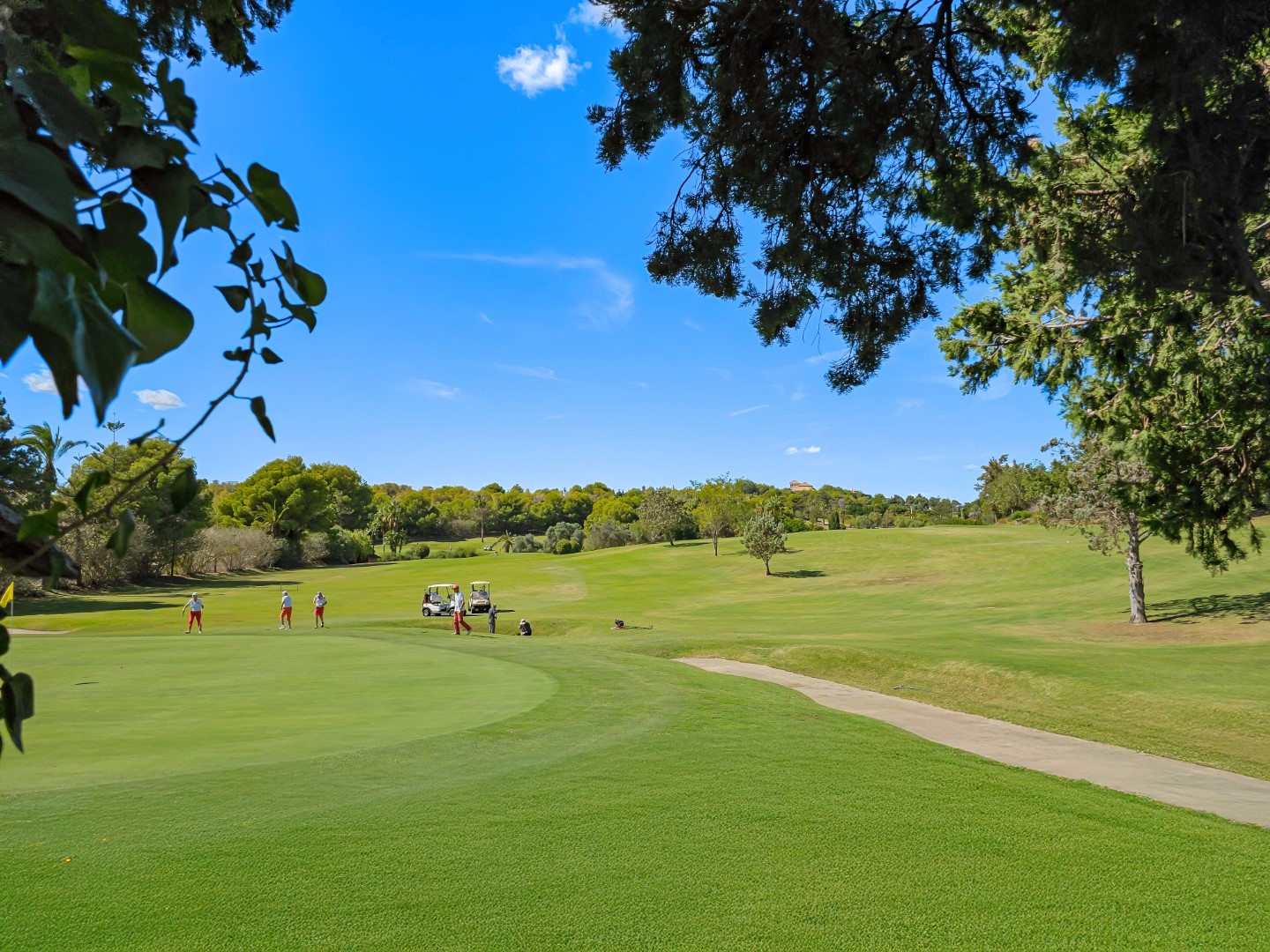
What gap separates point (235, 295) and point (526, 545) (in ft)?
257

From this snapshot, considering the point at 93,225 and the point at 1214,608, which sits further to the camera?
the point at 1214,608

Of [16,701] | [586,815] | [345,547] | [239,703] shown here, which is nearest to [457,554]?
[345,547]

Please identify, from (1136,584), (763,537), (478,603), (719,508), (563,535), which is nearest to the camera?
(1136,584)

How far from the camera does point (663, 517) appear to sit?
234 feet

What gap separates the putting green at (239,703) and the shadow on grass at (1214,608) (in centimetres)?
2296

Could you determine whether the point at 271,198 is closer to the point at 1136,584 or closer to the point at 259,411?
the point at 259,411

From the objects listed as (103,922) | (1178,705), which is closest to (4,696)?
(103,922)

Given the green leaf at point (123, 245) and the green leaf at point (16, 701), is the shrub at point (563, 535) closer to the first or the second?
the green leaf at point (16, 701)

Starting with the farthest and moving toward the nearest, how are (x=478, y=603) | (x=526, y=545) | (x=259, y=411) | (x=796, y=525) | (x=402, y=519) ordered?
(x=402, y=519) → (x=526, y=545) → (x=796, y=525) → (x=478, y=603) → (x=259, y=411)

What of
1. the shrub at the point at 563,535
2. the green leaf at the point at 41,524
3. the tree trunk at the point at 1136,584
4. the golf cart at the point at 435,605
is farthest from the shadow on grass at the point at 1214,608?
the shrub at the point at 563,535

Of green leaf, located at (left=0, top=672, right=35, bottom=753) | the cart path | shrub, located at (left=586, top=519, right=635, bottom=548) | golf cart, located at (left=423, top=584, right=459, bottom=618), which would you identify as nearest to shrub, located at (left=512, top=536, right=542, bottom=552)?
shrub, located at (left=586, top=519, right=635, bottom=548)

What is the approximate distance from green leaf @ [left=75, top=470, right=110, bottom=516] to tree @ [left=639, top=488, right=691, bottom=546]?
69169mm

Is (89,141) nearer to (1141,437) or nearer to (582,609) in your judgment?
(1141,437)

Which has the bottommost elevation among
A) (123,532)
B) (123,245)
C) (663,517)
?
(123,532)
